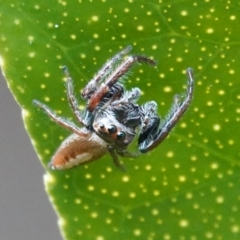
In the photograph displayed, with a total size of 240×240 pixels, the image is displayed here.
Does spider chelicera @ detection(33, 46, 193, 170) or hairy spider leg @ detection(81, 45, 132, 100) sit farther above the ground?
hairy spider leg @ detection(81, 45, 132, 100)

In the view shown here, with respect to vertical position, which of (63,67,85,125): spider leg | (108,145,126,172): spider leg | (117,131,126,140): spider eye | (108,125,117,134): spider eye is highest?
(63,67,85,125): spider leg

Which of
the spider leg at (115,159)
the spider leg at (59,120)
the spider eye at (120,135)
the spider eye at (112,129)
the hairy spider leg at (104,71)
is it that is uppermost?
the hairy spider leg at (104,71)

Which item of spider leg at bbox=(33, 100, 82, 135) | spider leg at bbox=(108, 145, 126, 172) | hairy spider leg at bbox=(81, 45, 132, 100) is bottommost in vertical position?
spider leg at bbox=(108, 145, 126, 172)

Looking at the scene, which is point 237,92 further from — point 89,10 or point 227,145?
point 89,10

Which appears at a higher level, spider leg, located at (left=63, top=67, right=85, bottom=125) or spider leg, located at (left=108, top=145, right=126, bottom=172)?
spider leg, located at (left=63, top=67, right=85, bottom=125)

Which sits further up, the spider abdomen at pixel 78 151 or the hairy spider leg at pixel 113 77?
the hairy spider leg at pixel 113 77
